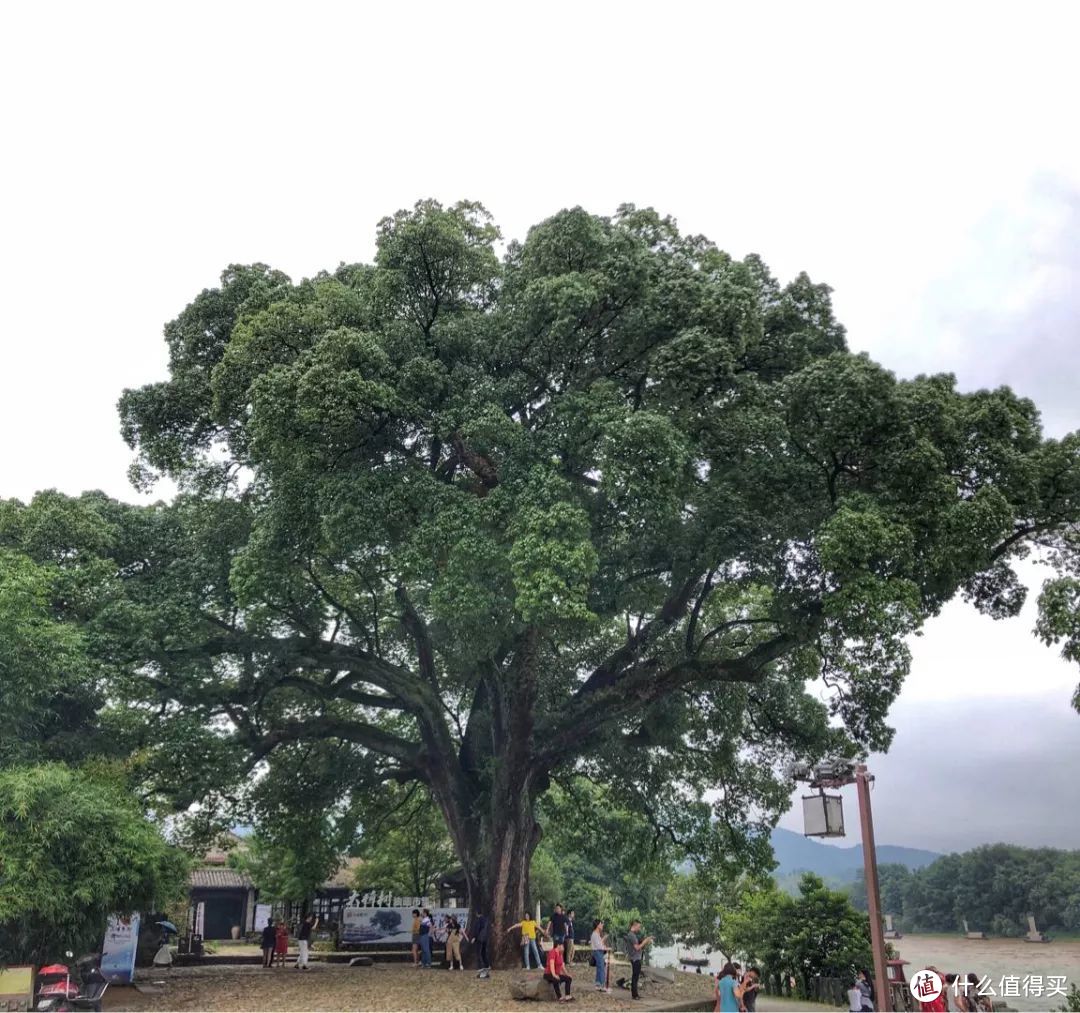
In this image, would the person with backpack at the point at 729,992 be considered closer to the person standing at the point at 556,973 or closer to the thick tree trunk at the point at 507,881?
the person standing at the point at 556,973

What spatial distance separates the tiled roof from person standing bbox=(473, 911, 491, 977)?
2069 cm

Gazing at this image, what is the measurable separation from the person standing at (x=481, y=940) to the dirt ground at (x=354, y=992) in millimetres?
318

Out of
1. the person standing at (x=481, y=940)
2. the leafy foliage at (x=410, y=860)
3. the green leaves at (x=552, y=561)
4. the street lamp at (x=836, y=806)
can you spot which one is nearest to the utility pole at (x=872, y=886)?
the street lamp at (x=836, y=806)

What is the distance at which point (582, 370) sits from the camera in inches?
679

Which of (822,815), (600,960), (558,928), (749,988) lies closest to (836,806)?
(822,815)

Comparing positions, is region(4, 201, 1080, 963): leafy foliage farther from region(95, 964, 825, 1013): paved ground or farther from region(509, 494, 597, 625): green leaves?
region(95, 964, 825, 1013): paved ground

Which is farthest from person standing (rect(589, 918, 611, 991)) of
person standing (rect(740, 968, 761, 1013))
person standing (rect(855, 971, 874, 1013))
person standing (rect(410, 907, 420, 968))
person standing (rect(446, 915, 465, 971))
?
person standing (rect(410, 907, 420, 968))

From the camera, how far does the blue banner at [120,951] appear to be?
16.0 m

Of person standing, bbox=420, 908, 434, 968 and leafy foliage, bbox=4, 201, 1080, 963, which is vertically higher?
leafy foliage, bbox=4, 201, 1080, 963

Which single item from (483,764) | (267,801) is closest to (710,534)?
(483,764)

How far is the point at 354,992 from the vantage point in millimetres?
15719

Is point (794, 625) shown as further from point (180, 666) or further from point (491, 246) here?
point (180, 666)

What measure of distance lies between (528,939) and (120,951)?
726 centimetres

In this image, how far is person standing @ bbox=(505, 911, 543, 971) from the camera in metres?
17.3
